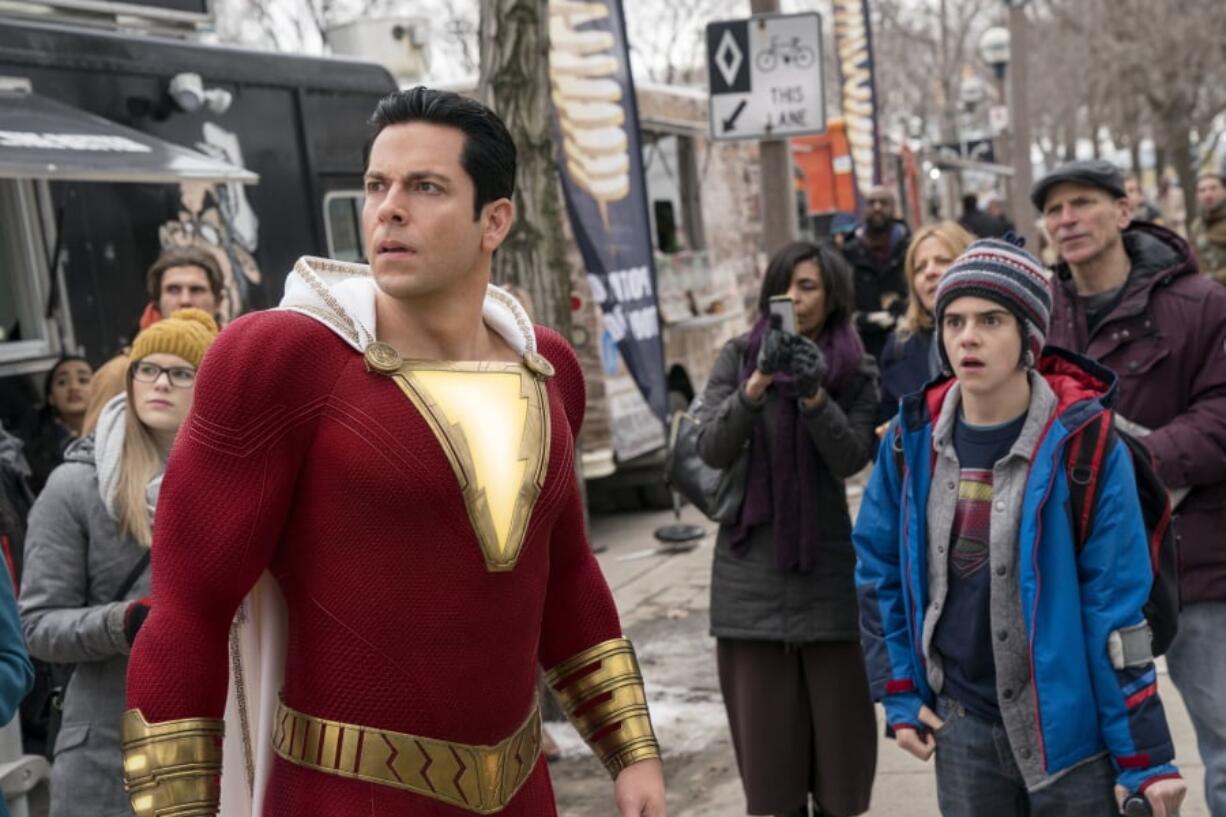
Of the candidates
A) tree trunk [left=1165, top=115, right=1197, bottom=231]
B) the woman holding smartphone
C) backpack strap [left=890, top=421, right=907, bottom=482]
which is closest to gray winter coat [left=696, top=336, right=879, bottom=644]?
the woman holding smartphone

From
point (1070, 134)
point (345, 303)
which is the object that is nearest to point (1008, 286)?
point (345, 303)

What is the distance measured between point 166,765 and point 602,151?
5.79 m

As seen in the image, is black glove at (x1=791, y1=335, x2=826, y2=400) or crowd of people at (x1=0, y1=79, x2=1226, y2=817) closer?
crowd of people at (x1=0, y1=79, x2=1226, y2=817)

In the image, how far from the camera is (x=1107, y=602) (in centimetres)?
338

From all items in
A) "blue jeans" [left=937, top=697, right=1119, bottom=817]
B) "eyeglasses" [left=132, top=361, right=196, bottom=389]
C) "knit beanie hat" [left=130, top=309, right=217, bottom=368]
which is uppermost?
"knit beanie hat" [left=130, top=309, right=217, bottom=368]

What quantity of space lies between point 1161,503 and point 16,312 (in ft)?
17.5

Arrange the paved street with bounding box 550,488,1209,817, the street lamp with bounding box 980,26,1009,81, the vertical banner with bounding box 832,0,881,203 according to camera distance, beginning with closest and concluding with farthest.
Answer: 1. the paved street with bounding box 550,488,1209,817
2. the vertical banner with bounding box 832,0,881,203
3. the street lamp with bounding box 980,26,1009,81

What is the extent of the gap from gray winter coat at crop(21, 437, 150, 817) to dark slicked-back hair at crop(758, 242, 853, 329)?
85.4 inches

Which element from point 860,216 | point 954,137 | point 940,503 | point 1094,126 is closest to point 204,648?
point 940,503

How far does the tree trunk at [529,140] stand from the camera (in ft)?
20.9

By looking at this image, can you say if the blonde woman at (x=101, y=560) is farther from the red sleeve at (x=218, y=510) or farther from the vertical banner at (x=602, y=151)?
the vertical banner at (x=602, y=151)

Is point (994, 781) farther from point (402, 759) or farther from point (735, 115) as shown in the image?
point (735, 115)

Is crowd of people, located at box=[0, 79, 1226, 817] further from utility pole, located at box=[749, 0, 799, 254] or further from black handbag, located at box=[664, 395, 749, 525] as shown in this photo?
utility pole, located at box=[749, 0, 799, 254]

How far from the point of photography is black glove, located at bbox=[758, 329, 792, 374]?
4.67m
